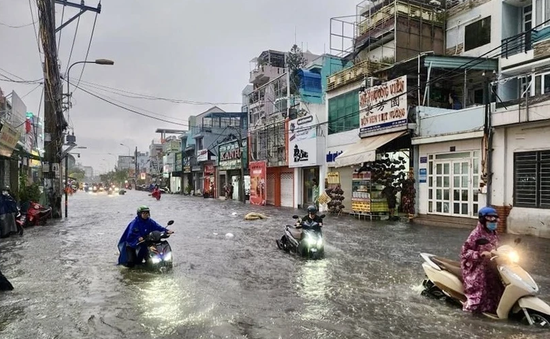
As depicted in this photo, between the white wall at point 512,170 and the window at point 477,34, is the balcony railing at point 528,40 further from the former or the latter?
the white wall at point 512,170

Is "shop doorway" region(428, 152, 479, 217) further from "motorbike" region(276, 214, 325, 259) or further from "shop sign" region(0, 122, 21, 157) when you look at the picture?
"shop sign" region(0, 122, 21, 157)

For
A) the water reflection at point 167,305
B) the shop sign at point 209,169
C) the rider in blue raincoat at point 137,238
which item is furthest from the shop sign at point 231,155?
the water reflection at point 167,305

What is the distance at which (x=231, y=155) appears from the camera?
139ft

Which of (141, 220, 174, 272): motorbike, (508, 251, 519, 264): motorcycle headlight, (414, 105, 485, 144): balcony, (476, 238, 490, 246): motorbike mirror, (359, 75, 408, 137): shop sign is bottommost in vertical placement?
(141, 220, 174, 272): motorbike

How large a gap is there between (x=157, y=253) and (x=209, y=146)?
4732 centimetres

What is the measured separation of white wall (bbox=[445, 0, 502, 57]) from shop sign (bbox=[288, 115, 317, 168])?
8822 millimetres

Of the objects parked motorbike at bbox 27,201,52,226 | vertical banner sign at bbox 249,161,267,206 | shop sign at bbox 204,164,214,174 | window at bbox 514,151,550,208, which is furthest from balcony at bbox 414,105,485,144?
shop sign at bbox 204,164,214,174

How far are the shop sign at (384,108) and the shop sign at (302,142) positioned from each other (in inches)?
207

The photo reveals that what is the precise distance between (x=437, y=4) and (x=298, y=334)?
23.3 m

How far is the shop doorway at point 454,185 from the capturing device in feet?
49.4

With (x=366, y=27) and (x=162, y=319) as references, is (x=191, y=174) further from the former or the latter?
(x=162, y=319)

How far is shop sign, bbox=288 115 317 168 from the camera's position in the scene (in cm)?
2538

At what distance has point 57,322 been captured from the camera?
205 inches

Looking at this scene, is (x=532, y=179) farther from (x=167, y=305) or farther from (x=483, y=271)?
(x=167, y=305)
